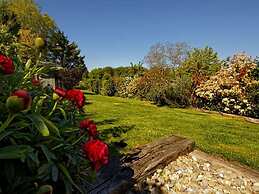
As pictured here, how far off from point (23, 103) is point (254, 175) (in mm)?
3903

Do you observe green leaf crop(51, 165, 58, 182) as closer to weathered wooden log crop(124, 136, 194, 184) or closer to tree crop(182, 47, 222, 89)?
weathered wooden log crop(124, 136, 194, 184)

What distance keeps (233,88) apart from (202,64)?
498 centimetres

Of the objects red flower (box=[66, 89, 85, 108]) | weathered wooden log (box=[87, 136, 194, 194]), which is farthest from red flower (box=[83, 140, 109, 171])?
weathered wooden log (box=[87, 136, 194, 194])

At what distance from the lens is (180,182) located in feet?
13.4

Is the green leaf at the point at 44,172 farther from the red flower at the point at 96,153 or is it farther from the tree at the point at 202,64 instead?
Result: the tree at the point at 202,64

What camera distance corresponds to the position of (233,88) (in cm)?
1446

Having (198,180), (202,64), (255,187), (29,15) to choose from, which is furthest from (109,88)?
(255,187)

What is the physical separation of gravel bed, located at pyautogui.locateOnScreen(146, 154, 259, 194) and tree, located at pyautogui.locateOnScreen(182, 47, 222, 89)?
12.9m

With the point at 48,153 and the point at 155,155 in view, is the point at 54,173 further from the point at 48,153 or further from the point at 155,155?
the point at 155,155

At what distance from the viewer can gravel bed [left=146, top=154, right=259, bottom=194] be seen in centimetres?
393

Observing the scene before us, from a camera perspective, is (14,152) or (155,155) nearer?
(14,152)

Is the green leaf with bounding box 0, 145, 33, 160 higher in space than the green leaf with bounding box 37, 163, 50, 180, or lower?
higher

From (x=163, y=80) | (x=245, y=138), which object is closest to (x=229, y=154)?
(x=245, y=138)

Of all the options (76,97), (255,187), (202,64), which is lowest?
(255,187)
